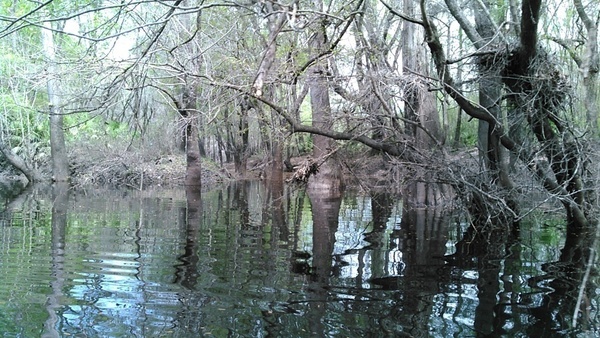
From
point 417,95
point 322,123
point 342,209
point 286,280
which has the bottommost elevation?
point 286,280

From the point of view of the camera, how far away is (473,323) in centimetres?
401

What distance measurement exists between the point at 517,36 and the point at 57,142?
66.2 feet

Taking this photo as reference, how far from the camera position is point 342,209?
12570mm

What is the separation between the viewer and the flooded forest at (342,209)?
4.21 meters

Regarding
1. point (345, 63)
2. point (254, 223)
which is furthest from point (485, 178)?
point (254, 223)

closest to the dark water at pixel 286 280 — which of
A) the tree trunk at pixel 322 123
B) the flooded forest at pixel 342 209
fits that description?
the flooded forest at pixel 342 209

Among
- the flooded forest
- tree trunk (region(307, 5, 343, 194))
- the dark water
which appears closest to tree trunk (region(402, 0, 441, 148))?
the flooded forest

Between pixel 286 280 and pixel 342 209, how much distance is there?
737 centimetres

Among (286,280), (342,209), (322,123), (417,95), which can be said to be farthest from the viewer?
(342,209)

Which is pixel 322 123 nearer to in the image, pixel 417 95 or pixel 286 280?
pixel 417 95

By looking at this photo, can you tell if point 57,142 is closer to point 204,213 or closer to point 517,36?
point 204,213

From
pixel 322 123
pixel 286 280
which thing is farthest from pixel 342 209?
pixel 286 280

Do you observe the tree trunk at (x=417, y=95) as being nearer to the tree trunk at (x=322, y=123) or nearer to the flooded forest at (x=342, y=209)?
the flooded forest at (x=342, y=209)

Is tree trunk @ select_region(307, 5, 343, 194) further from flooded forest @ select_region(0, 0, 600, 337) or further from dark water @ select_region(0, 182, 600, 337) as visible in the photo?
dark water @ select_region(0, 182, 600, 337)
